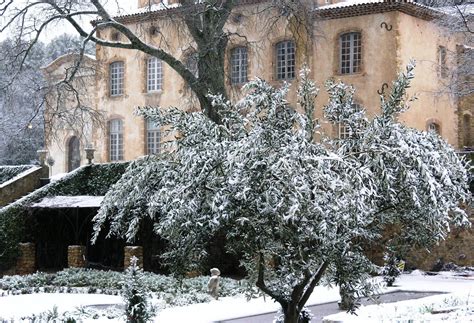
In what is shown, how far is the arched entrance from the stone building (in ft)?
9.18

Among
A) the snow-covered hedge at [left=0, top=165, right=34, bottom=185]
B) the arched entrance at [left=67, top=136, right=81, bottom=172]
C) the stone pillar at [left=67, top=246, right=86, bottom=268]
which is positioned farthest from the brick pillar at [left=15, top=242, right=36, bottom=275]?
the arched entrance at [left=67, top=136, right=81, bottom=172]

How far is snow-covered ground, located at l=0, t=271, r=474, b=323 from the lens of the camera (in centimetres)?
1422

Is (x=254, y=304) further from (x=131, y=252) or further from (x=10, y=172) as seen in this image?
(x=10, y=172)

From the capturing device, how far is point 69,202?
87.1ft

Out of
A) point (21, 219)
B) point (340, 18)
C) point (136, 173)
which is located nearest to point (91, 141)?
point (21, 219)

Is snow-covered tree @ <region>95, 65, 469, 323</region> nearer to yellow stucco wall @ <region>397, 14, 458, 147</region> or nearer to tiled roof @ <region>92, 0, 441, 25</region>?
tiled roof @ <region>92, 0, 441, 25</region>

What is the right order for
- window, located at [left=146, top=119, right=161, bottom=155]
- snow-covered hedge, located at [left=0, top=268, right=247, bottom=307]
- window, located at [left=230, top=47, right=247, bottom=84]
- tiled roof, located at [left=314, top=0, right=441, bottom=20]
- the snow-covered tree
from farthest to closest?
window, located at [left=146, top=119, right=161, bottom=155]
window, located at [left=230, top=47, right=247, bottom=84]
tiled roof, located at [left=314, top=0, right=441, bottom=20]
snow-covered hedge, located at [left=0, top=268, right=247, bottom=307]
the snow-covered tree

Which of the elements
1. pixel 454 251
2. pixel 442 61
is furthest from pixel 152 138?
pixel 454 251

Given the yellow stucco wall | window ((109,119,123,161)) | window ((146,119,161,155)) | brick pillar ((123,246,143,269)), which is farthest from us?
window ((109,119,123,161))

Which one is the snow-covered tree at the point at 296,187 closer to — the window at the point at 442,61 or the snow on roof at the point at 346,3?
the snow on roof at the point at 346,3

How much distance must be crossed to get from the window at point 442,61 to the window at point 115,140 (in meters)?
12.3

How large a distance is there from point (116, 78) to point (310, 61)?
8847 millimetres

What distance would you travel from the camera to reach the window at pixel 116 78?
34406 mm

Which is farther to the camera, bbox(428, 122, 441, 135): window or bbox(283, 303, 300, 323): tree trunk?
bbox(428, 122, 441, 135): window
